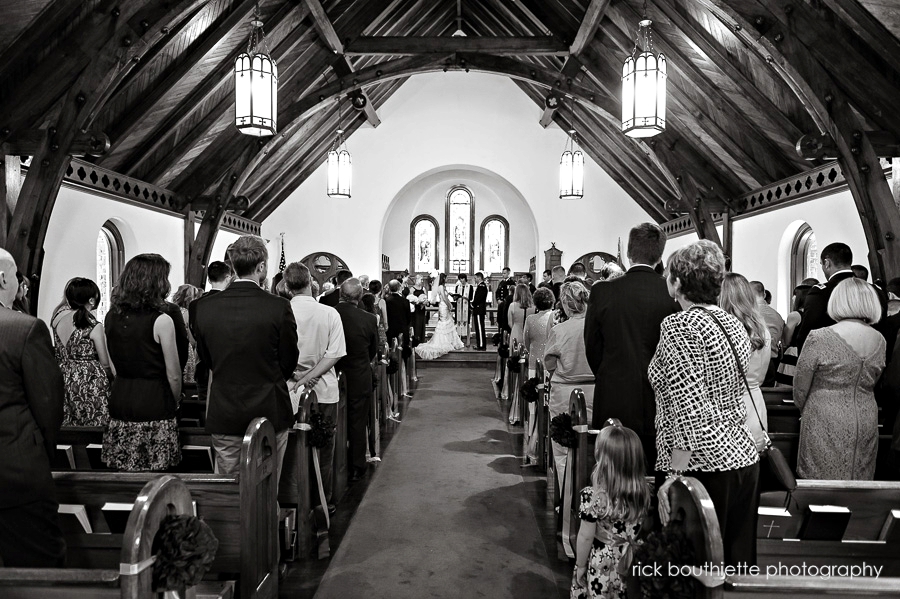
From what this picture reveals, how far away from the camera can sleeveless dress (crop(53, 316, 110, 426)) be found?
14.2 ft

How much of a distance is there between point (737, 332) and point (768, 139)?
7688 millimetres

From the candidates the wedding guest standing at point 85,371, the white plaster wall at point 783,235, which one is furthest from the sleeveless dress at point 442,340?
the wedding guest standing at point 85,371

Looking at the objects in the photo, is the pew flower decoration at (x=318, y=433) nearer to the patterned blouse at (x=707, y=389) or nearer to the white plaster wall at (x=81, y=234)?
the patterned blouse at (x=707, y=389)

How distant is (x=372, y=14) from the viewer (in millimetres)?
9781

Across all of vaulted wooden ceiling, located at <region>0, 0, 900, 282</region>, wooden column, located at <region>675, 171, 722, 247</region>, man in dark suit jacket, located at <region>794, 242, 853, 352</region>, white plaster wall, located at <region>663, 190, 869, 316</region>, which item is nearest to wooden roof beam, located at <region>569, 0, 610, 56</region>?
vaulted wooden ceiling, located at <region>0, 0, 900, 282</region>

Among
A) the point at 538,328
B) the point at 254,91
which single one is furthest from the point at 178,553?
the point at 254,91

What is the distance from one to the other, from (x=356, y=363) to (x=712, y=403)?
139 inches

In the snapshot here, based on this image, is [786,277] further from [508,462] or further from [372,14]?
[372,14]

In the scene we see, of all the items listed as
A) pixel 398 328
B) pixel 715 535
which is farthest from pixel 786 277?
pixel 715 535

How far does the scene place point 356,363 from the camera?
5371 mm

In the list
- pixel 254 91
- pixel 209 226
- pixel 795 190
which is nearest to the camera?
pixel 254 91

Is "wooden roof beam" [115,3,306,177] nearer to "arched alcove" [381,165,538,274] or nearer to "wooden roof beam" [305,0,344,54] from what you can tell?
"wooden roof beam" [305,0,344,54]

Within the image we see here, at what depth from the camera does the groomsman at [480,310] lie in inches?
523

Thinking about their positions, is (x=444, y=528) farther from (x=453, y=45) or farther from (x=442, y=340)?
(x=442, y=340)
